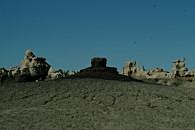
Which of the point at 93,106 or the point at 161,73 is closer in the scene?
the point at 93,106

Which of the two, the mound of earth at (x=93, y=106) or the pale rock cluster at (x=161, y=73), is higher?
the pale rock cluster at (x=161, y=73)

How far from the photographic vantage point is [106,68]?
103 ft

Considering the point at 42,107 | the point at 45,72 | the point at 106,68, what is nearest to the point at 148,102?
the point at 42,107

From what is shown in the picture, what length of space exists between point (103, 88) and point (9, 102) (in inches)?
180

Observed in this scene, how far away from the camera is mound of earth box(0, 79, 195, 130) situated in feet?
51.7

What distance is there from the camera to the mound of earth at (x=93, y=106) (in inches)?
620

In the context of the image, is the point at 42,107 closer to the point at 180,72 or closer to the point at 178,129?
the point at 178,129

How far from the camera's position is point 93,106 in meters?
17.9

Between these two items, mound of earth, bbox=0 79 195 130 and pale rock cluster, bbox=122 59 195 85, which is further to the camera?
pale rock cluster, bbox=122 59 195 85

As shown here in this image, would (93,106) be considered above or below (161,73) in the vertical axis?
below

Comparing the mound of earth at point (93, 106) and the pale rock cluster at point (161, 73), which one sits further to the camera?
the pale rock cluster at point (161, 73)

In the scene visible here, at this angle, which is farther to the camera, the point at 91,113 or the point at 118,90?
the point at 118,90

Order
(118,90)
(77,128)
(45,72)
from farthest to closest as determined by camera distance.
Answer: (45,72)
(118,90)
(77,128)

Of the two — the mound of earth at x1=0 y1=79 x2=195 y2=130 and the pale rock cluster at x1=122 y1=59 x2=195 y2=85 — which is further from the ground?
the pale rock cluster at x1=122 y1=59 x2=195 y2=85
